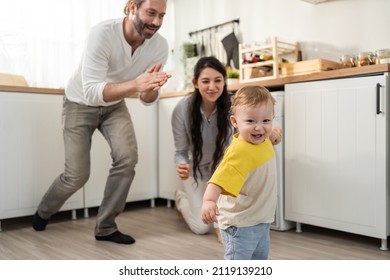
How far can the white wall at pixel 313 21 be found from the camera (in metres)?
1.90

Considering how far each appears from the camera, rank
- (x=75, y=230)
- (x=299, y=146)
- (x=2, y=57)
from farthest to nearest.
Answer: (x=2, y=57) → (x=75, y=230) → (x=299, y=146)

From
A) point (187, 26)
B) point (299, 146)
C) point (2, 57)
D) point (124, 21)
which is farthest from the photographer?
point (187, 26)

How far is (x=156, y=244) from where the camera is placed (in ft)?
5.36

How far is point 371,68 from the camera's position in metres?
1.52

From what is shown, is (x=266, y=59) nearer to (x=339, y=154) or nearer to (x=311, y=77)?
(x=311, y=77)

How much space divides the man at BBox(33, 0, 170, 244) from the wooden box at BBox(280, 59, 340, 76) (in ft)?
1.79

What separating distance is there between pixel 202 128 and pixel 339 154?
53cm

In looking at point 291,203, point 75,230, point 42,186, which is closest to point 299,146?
point 291,203

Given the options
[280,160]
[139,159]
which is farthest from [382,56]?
[139,159]

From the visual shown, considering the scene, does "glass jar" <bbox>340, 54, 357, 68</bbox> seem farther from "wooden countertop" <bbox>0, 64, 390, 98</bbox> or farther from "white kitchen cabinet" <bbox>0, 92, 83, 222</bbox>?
"white kitchen cabinet" <bbox>0, 92, 83, 222</bbox>

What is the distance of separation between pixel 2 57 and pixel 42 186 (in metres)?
0.72

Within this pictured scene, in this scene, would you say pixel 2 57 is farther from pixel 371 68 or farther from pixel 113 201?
pixel 371 68

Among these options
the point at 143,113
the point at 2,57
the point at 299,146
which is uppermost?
the point at 2,57

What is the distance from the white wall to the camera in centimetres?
190
